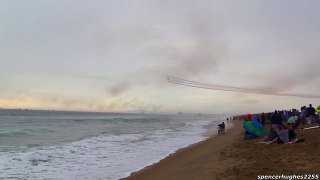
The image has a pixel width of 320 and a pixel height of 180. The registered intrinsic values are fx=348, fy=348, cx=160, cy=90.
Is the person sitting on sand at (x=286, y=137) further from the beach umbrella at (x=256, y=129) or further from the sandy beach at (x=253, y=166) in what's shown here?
the beach umbrella at (x=256, y=129)

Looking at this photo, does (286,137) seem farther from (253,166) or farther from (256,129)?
→ (253,166)

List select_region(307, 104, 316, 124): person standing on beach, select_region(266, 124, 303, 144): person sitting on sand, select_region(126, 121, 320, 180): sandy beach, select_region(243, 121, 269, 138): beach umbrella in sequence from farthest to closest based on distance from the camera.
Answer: select_region(307, 104, 316, 124): person standing on beach, select_region(243, 121, 269, 138): beach umbrella, select_region(266, 124, 303, 144): person sitting on sand, select_region(126, 121, 320, 180): sandy beach

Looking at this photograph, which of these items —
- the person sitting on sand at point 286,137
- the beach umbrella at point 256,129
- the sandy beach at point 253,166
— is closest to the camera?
the sandy beach at point 253,166

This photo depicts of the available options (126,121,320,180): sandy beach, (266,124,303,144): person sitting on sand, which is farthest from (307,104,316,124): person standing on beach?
(126,121,320,180): sandy beach

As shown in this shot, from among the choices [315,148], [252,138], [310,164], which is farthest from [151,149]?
[310,164]

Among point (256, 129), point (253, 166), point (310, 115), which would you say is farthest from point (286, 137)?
point (310, 115)

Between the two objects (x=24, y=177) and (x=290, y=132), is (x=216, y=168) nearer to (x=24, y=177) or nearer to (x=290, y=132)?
(x=290, y=132)

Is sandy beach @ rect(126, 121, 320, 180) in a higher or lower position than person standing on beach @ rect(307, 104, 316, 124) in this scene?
lower

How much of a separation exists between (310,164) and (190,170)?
144 inches

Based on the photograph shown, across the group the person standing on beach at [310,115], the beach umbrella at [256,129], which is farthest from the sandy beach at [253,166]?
the person standing on beach at [310,115]

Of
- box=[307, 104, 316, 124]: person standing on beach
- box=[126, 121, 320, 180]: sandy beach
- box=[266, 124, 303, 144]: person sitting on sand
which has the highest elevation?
box=[307, 104, 316, 124]: person standing on beach

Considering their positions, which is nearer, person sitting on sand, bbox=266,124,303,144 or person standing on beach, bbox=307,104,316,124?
person sitting on sand, bbox=266,124,303,144

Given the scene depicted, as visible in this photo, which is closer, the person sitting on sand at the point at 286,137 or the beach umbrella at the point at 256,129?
the person sitting on sand at the point at 286,137

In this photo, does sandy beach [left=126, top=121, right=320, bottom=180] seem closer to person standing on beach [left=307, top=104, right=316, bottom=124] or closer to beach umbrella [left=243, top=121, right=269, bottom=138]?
beach umbrella [left=243, top=121, right=269, bottom=138]
